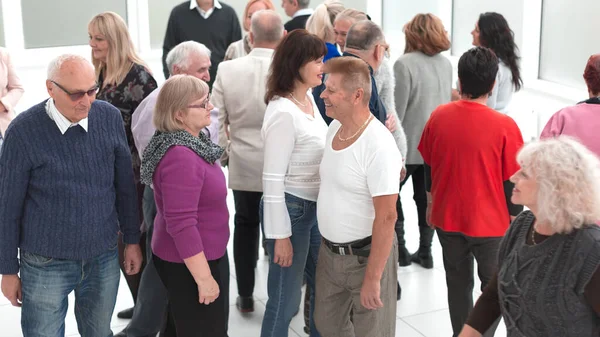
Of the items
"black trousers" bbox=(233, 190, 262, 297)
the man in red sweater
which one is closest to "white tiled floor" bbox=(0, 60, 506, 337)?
A: "black trousers" bbox=(233, 190, 262, 297)

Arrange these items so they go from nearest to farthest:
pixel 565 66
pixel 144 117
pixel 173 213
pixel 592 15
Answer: pixel 173 213 → pixel 144 117 → pixel 592 15 → pixel 565 66

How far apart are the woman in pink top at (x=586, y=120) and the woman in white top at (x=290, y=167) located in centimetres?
102

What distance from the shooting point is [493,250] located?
3.51 metres

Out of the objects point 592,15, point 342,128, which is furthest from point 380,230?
point 592,15

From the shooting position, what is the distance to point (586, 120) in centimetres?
344

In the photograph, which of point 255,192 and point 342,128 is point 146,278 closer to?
point 255,192

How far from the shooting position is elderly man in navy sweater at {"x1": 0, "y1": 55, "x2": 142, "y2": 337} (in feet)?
9.27

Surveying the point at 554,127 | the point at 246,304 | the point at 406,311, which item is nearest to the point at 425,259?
the point at 406,311

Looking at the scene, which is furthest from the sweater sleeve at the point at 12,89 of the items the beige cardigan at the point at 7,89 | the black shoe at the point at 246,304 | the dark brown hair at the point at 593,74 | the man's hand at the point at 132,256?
the dark brown hair at the point at 593,74

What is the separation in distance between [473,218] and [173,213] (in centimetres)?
136

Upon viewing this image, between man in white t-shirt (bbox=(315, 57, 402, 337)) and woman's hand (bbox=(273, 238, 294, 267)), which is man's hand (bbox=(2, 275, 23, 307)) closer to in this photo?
woman's hand (bbox=(273, 238, 294, 267))

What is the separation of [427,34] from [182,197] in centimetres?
240

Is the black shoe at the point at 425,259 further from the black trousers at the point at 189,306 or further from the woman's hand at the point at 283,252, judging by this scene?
the black trousers at the point at 189,306

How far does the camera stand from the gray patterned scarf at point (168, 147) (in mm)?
2881
